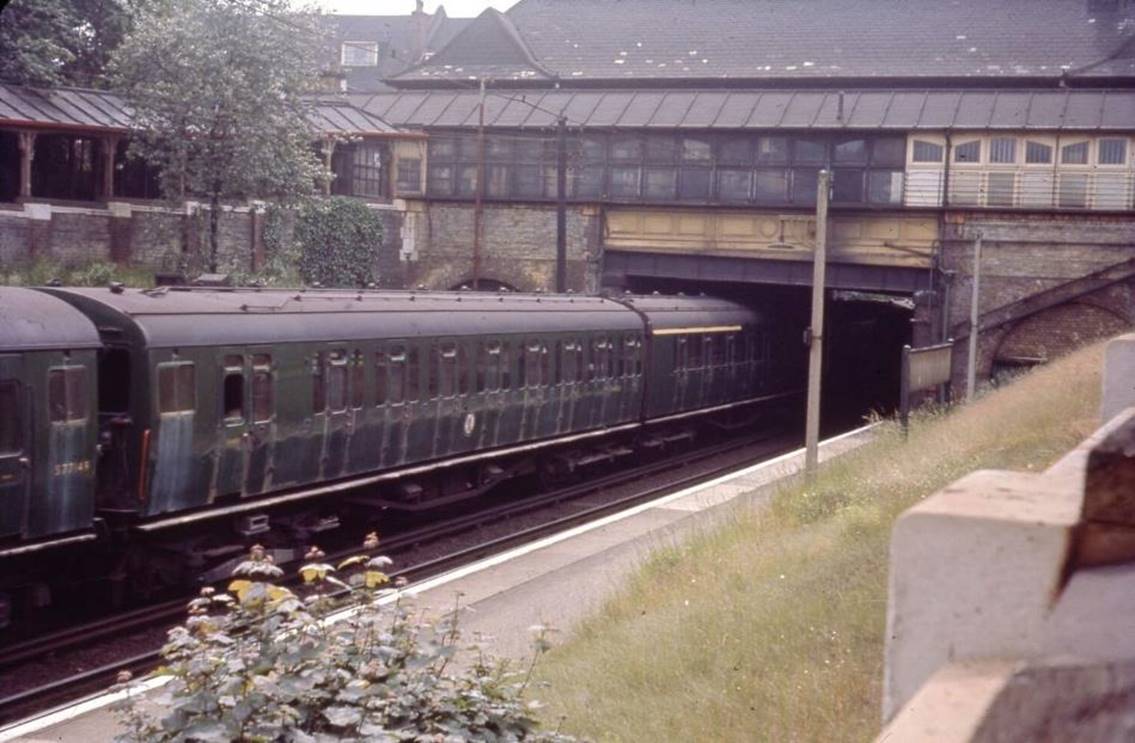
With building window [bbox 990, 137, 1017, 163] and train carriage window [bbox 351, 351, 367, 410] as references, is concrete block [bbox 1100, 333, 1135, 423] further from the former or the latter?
building window [bbox 990, 137, 1017, 163]

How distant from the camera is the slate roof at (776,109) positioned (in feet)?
121

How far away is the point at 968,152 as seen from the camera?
37000 mm

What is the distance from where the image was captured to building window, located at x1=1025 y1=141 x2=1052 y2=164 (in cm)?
3631

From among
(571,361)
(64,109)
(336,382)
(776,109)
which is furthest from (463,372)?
(776,109)

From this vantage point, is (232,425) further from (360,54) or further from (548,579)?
(360,54)

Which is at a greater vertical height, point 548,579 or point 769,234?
point 769,234

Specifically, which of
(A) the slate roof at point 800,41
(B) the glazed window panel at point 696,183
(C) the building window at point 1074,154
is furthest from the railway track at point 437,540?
(A) the slate roof at point 800,41

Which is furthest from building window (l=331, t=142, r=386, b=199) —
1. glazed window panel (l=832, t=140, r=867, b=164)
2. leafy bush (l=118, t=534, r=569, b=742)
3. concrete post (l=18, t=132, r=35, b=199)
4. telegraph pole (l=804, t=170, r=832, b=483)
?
leafy bush (l=118, t=534, r=569, b=742)

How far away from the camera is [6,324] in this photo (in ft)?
41.3

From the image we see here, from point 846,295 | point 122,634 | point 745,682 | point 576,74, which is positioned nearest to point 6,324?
point 122,634

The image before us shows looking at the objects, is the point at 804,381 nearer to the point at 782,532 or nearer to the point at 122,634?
the point at 782,532

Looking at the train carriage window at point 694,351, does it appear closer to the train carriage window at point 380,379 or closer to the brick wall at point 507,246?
the brick wall at point 507,246

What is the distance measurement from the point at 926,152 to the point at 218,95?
18.1 metres

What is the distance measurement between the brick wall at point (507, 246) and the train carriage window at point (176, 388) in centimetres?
2631
